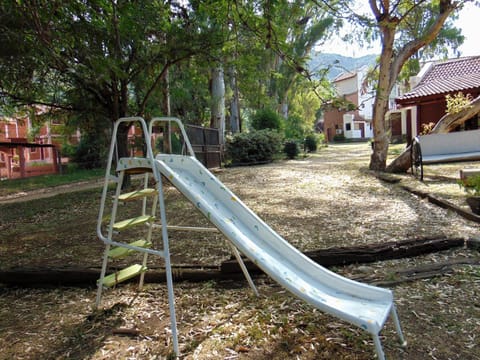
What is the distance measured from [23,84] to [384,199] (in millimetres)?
7395

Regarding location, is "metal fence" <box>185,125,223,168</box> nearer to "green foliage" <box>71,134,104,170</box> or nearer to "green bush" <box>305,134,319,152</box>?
"green foliage" <box>71,134,104,170</box>

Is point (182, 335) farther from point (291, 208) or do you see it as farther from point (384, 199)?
point (384, 199)

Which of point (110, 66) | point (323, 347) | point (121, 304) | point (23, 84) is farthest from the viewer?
point (23, 84)

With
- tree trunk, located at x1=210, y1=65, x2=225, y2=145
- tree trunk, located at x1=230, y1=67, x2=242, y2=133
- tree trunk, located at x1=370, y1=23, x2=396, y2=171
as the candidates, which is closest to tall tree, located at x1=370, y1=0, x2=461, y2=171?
tree trunk, located at x1=370, y1=23, x2=396, y2=171

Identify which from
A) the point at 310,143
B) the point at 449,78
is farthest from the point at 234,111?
the point at 449,78

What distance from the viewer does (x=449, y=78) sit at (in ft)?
55.0

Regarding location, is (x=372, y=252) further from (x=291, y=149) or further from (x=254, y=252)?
(x=291, y=149)

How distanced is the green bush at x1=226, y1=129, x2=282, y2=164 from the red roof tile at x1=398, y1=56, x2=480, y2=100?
6167 mm

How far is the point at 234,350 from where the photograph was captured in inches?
82.7

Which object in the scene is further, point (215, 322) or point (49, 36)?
point (49, 36)

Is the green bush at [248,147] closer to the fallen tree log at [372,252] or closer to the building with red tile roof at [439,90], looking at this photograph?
the building with red tile roof at [439,90]

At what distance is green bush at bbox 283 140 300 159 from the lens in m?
18.2

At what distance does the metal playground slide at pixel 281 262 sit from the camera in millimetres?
1778

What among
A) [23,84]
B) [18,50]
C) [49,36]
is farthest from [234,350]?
[23,84]
